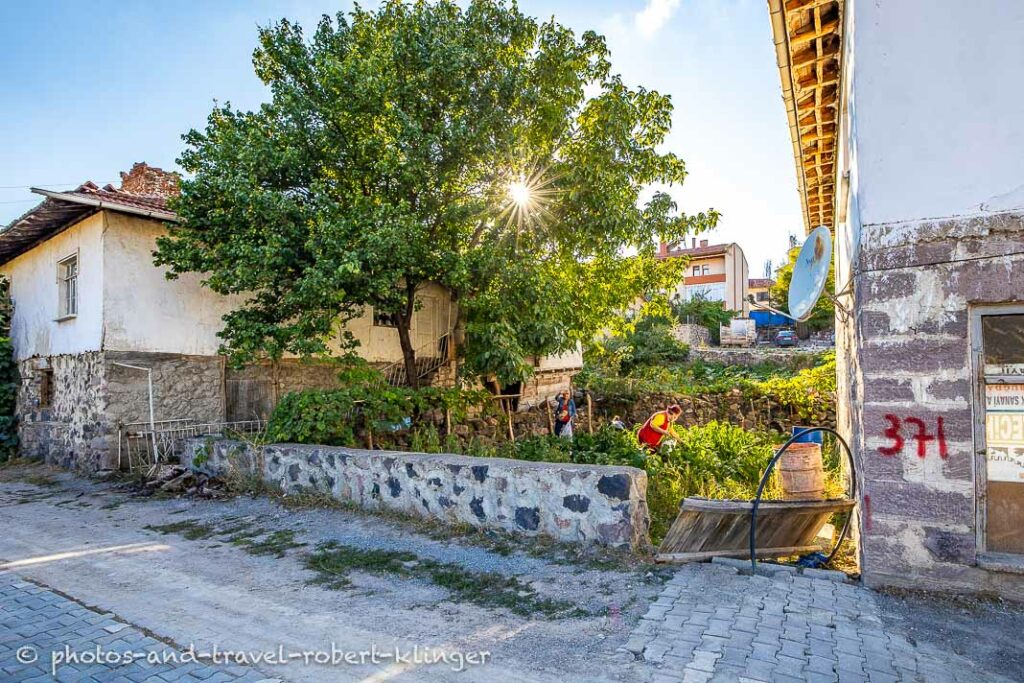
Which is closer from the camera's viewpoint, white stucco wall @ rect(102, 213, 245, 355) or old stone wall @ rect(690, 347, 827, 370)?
white stucco wall @ rect(102, 213, 245, 355)

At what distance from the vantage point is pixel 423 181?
10.0 m

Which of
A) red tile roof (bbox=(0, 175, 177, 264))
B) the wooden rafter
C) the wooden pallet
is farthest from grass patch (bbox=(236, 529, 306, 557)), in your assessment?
the wooden rafter

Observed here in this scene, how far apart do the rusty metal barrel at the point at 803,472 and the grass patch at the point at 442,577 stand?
3055mm

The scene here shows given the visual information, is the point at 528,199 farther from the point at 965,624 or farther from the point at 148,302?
the point at 965,624

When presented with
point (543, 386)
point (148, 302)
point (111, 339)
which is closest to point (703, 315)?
point (543, 386)

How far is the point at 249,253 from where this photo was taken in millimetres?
8945

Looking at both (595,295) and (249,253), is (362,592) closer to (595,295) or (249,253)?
(249,253)

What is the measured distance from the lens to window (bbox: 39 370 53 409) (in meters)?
12.2

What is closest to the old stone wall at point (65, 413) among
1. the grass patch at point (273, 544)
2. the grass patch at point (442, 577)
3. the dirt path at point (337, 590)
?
the dirt path at point (337, 590)

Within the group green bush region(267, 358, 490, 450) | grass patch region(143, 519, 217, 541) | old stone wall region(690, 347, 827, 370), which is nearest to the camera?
grass patch region(143, 519, 217, 541)

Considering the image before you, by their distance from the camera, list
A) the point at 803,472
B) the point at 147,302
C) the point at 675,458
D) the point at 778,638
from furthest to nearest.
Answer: the point at 147,302
the point at 675,458
the point at 803,472
the point at 778,638

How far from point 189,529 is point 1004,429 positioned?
770 centimetres

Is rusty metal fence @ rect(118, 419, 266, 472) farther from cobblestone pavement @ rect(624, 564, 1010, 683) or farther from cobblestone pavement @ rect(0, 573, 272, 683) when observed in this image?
cobblestone pavement @ rect(624, 564, 1010, 683)

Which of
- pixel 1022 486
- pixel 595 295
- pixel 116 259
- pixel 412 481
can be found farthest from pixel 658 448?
pixel 116 259
